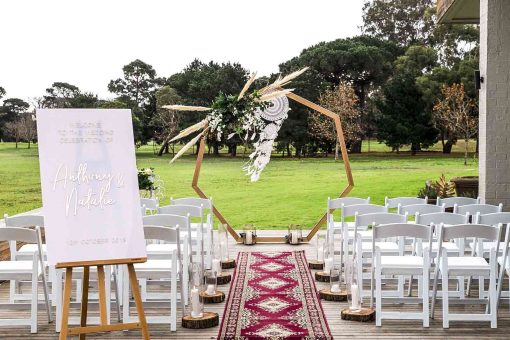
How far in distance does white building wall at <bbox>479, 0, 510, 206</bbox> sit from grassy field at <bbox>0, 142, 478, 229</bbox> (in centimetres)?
577

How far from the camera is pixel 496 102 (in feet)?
33.3

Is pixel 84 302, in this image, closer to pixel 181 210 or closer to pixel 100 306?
pixel 100 306

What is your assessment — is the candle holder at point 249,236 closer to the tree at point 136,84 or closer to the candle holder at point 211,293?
the candle holder at point 211,293

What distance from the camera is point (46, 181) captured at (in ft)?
14.4

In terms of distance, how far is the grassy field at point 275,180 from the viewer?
18891 mm

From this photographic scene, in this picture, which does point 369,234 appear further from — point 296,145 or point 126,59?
point 126,59

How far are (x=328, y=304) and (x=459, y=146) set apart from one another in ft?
85.2

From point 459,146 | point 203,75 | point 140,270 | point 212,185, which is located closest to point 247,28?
point 203,75

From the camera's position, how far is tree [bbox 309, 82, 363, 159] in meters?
28.6

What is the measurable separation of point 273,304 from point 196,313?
34.2 inches

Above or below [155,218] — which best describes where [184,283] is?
below

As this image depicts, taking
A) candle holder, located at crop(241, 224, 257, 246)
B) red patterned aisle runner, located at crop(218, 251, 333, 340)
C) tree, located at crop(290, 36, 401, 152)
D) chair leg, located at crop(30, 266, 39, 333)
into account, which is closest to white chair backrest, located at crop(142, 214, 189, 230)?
red patterned aisle runner, located at crop(218, 251, 333, 340)

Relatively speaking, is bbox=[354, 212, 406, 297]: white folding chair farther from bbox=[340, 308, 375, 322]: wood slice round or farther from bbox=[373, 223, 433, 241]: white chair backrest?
bbox=[340, 308, 375, 322]: wood slice round

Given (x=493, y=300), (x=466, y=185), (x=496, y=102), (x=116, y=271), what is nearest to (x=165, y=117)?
(x=466, y=185)
